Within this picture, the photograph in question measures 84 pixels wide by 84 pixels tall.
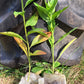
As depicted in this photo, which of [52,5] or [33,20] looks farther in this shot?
→ [33,20]

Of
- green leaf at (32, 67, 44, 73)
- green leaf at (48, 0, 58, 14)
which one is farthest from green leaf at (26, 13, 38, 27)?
green leaf at (32, 67, 44, 73)

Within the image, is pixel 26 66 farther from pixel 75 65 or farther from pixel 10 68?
pixel 75 65

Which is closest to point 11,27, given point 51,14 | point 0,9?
point 0,9

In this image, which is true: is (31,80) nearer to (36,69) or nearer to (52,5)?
(36,69)

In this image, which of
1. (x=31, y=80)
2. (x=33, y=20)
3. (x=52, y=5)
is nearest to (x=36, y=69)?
(x=31, y=80)

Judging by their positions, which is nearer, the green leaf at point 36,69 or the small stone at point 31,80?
the small stone at point 31,80

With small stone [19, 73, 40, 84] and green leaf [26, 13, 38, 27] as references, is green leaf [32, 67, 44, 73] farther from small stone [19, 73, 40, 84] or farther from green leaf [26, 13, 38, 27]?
green leaf [26, 13, 38, 27]

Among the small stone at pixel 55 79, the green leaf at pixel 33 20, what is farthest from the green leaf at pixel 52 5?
the small stone at pixel 55 79

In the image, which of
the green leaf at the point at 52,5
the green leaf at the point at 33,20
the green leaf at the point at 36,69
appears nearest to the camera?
the green leaf at the point at 52,5

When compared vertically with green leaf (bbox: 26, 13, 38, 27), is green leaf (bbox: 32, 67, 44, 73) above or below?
below

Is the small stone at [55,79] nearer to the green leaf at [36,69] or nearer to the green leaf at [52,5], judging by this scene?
the green leaf at [36,69]

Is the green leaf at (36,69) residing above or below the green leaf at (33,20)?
below

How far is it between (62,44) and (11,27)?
45 cm

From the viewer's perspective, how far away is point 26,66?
137 cm
